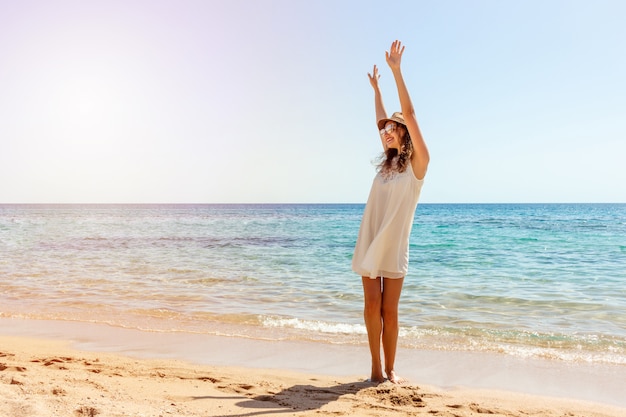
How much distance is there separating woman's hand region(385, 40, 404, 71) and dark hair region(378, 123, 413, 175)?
1.52ft

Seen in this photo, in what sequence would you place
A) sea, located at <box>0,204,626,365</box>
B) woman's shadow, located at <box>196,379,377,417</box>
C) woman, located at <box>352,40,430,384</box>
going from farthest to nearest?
sea, located at <box>0,204,626,365</box> → woman, located at <box>352,40,430,384</box> → woman's shadow, located at <box>196,379,377,417</box>

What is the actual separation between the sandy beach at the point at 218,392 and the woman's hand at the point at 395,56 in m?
2.41

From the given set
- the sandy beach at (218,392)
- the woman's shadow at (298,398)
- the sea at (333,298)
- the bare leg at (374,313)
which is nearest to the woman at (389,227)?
the bare leg at (374,313)

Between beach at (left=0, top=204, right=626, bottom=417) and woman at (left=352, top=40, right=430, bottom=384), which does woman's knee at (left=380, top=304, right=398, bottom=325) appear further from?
beach at (left=0, top=204, right=626, bottom=417)

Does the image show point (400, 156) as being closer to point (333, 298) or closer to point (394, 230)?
point (394, 230)

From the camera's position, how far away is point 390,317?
4.22 metres

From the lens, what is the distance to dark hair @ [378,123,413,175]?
4094mm

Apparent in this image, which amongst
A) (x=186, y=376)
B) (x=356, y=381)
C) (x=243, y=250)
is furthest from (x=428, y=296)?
(x=243, y=250)

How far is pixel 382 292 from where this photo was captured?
4.26 meters

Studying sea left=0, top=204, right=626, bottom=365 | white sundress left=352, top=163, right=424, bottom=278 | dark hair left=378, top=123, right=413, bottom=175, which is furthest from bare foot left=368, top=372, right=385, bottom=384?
dark hair left=378, top=123, right=413, bottom=175

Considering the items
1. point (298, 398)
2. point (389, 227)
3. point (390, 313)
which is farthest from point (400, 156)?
point (298, 398)

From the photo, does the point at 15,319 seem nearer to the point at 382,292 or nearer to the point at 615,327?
the point at 382,292

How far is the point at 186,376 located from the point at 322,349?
1.66 metres

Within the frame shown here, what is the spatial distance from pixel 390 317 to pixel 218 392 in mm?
1428
